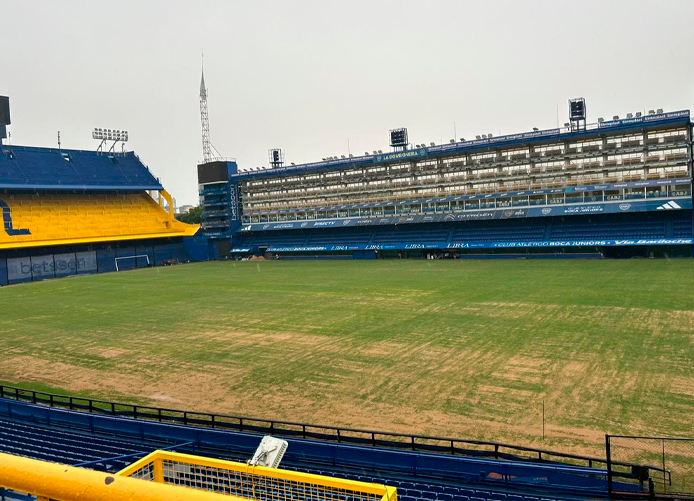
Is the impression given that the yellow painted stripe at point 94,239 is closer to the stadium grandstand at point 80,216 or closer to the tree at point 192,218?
the stadium grandstand at point 80,216

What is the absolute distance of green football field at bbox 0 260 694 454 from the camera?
14.5m

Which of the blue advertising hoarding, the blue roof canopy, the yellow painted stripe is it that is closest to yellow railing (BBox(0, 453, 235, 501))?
the blue advertising hoarding

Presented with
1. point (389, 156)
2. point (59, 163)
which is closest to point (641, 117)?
point (389, 156)

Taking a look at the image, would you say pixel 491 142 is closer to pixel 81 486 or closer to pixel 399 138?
pixel 399 138

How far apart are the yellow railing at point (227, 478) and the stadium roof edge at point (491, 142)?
56.0 m

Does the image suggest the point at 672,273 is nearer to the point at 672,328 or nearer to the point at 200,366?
the point at 672,328

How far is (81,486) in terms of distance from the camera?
218 cm

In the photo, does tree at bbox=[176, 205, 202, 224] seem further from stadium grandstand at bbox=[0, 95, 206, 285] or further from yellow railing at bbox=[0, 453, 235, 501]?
yellow railing at bbox=[0, 453, 235, 501]

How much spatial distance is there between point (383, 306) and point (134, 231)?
49.8 metres

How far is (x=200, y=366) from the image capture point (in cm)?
2027

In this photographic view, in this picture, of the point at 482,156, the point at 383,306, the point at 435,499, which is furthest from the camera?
the point at 482,156

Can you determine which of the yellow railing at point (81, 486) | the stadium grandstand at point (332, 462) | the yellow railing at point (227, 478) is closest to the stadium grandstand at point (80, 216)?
the stadium grandstand at point (332, 462)

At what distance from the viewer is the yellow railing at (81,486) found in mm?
2092

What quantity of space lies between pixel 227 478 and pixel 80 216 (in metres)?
69.9
